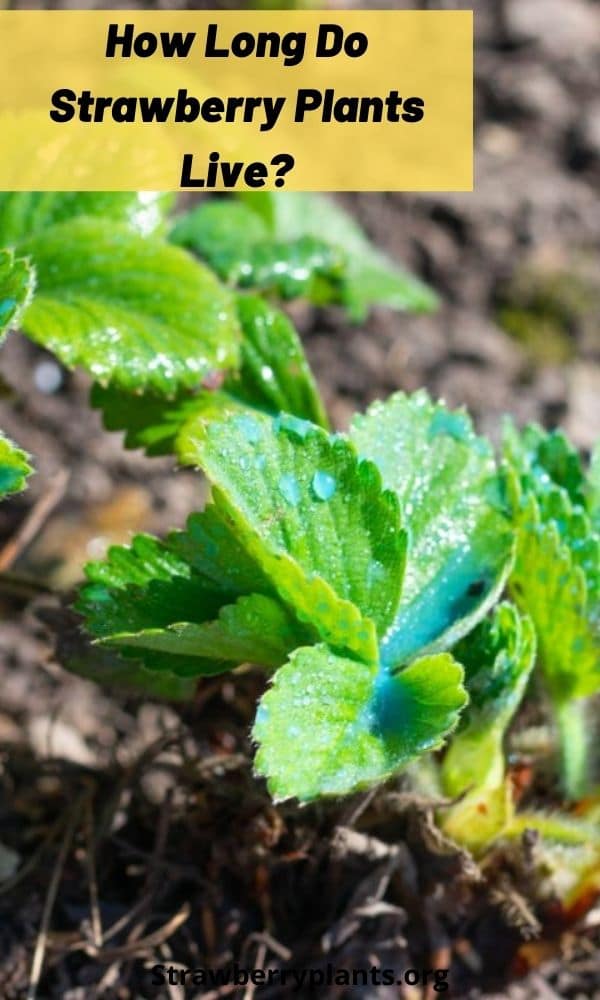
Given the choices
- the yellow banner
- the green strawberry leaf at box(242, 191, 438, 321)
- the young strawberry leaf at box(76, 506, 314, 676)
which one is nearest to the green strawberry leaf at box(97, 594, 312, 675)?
the young strawberry leaf at box(76, 506, 314, 676)

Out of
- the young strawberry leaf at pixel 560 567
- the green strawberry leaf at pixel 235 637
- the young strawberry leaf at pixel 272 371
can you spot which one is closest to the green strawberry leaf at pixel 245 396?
the young strawberry leaf at pixel 272 371

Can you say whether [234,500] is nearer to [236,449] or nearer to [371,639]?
[236,449]

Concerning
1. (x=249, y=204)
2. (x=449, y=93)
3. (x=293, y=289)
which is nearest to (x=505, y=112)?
Result: (x=449, y=93)

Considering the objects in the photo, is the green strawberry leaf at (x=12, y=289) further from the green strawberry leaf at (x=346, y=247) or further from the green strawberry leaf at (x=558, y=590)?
the green strawberry leaf at (x=346, y=247)

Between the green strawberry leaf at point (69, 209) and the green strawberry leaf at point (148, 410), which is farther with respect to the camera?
the green strawberry leaf at point (69, 209)

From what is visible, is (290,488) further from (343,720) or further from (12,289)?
(12,289)

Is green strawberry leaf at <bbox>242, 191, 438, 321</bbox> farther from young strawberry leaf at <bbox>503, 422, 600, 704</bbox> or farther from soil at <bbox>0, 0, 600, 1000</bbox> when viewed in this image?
young strawberry leaf at <bbox>503, 422, 600, 704</bbox>
